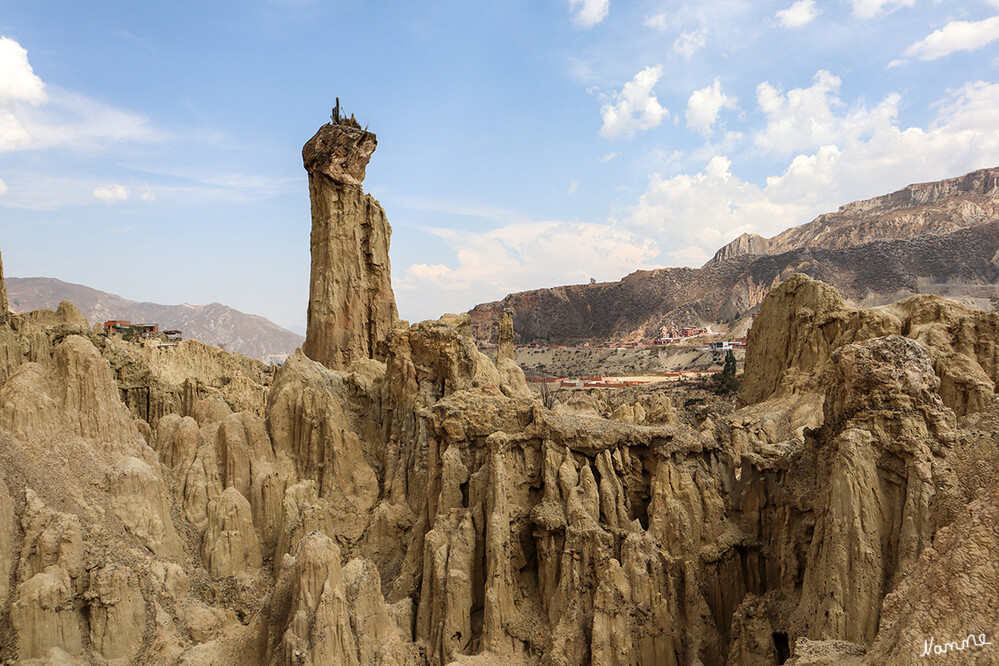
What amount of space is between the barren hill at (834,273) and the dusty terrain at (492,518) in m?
96.3

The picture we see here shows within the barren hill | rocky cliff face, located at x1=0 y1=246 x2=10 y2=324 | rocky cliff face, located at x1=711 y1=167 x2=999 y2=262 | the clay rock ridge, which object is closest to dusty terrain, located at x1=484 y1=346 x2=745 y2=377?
the barren hill

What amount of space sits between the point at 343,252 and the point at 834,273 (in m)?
99.6

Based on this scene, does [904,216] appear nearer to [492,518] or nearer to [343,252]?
[343,252]

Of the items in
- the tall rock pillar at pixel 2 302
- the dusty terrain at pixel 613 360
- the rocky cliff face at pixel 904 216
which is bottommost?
the dusty terrain at pixel 613 360

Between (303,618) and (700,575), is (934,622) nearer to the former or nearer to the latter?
(700,575)

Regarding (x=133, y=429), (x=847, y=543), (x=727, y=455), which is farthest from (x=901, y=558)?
(x=133, y=429)

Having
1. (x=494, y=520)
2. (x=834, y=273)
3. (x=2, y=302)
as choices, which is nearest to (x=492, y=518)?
(x=494, y=520)

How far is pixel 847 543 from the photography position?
29.5 ft

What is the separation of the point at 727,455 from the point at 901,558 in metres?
6.15

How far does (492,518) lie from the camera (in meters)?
14.0

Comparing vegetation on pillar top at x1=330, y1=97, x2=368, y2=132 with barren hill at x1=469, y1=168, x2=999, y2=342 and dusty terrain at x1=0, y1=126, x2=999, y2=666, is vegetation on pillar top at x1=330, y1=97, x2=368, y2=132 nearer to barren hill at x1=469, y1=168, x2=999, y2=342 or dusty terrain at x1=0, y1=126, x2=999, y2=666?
dusty terrain at x1=0, y1=126, x2=999, y2=666

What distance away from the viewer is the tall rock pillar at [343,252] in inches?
1261

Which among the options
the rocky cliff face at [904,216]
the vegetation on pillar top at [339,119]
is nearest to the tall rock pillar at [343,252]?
the vegetation on pillar top at [339,119]

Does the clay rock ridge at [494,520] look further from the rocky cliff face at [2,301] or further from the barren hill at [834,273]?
the barren hill at [834,273]
